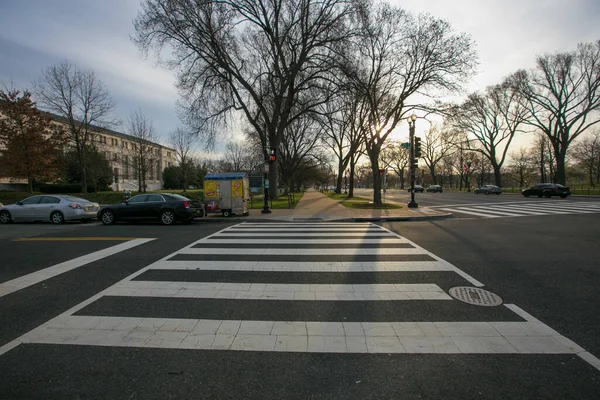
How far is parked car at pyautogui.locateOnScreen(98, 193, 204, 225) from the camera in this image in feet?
43.9

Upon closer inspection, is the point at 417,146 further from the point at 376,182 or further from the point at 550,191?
the point at 550,191

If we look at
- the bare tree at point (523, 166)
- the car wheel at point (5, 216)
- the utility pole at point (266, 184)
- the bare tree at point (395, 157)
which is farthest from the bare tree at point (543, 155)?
the car wheel at point (5, 216)

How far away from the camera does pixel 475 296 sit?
14.5 feet

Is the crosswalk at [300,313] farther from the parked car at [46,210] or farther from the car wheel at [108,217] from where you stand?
the parked car at [46,210]

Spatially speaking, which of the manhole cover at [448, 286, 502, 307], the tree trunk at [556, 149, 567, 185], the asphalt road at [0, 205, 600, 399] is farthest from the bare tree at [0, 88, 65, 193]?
the tree trunk at [556, 149, 567, 185]

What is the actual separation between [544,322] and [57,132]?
123 feet

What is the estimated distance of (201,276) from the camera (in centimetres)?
542

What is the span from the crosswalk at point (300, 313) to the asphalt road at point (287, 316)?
42 millimetres

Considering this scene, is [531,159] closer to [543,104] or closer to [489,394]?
[543,104]

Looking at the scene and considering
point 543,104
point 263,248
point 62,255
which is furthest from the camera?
point 543,104

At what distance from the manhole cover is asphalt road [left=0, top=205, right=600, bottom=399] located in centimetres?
15

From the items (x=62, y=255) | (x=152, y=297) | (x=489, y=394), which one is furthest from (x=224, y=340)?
(x=62, y=255)

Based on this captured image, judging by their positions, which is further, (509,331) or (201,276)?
(201,276)

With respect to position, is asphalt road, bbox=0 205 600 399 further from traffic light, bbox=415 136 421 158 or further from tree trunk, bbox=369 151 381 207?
tree trunk, bbox=369 151 381 207
